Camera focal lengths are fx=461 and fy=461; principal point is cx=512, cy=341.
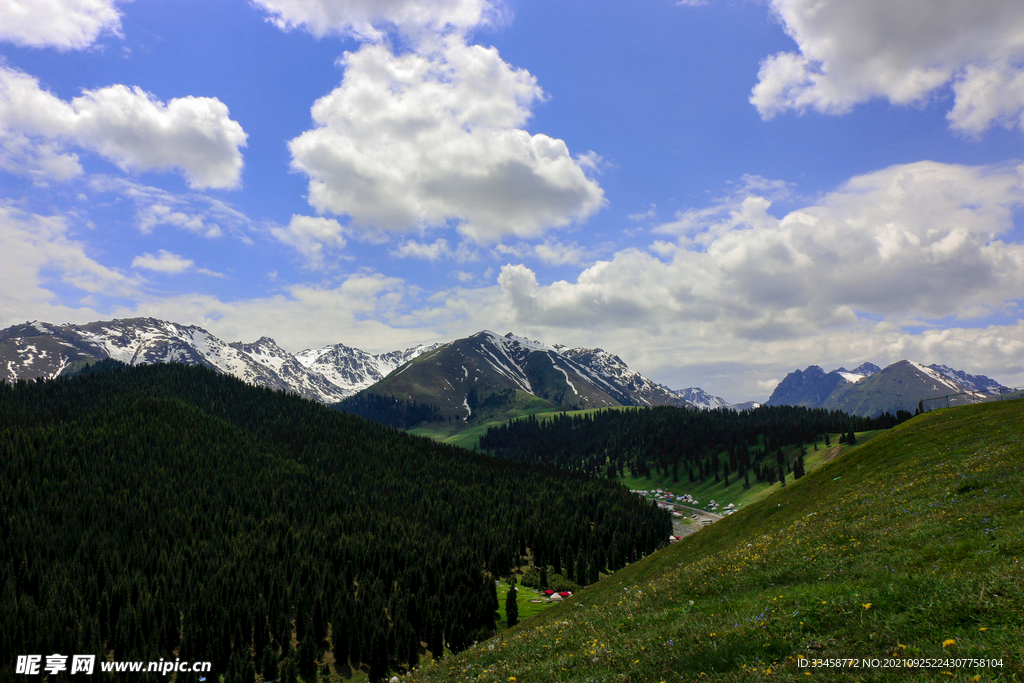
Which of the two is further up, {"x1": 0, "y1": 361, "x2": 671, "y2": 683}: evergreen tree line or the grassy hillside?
the grassy hillside

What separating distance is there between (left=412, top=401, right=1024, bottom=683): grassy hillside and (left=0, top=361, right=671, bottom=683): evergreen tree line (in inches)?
2775

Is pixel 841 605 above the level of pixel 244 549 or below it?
above

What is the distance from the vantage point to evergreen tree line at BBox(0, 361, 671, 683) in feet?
273

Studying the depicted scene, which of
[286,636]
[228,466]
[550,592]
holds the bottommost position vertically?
[550,592]

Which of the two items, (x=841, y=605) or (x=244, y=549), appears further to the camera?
(x=244, y=549)

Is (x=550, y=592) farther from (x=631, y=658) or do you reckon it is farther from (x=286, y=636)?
(x=631, y=658)

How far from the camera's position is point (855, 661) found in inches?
503

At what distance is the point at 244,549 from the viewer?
121 meters

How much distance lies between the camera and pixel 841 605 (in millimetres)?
16422

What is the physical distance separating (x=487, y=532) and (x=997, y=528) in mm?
144276

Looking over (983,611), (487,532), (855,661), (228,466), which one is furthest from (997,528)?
(228,466)

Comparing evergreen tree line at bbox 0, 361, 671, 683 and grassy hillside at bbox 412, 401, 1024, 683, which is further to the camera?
evergreen tree line at bbox 0, 361, 671, 683

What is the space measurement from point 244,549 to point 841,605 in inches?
5522

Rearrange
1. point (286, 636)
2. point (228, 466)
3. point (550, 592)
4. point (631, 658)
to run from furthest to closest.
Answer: point (228, 466)
point (550, 592)
point (286, 636)
point (631, 658)
